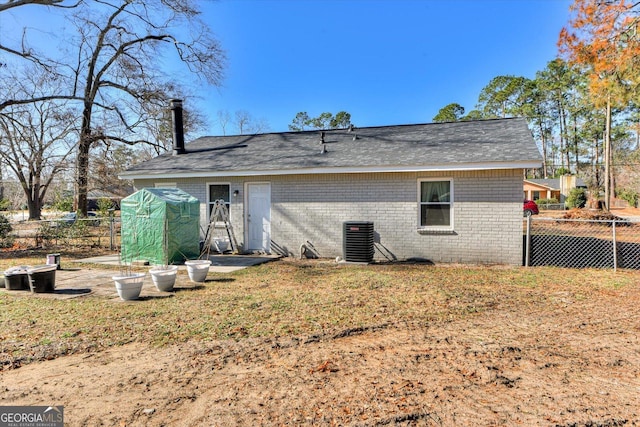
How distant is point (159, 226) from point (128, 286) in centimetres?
339

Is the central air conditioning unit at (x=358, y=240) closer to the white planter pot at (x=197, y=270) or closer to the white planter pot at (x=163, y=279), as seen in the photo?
the white planter pot at (x=197, y=270)

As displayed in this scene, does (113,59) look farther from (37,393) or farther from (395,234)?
(37,393)

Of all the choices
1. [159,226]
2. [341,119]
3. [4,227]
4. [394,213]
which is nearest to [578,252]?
[394,213]

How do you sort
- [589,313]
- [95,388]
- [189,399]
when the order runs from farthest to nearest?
[589,313] < [95,388] < [189,399]

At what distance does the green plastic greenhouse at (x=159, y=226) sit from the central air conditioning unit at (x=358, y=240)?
13.5ft

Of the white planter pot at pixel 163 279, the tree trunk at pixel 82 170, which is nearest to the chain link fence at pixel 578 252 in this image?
the white planter pot at pixel 163 279

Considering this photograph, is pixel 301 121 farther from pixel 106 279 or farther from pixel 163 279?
pixel 163 279

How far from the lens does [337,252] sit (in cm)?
1038

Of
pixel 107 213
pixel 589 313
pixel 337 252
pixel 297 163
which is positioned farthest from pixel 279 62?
pixel 589 313

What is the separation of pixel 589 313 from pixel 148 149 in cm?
2591

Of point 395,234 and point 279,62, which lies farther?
point 279,62

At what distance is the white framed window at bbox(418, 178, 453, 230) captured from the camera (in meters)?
9.45

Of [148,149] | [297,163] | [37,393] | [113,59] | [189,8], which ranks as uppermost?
[189,8]

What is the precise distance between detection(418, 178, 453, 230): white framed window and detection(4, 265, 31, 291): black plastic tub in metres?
8.79
